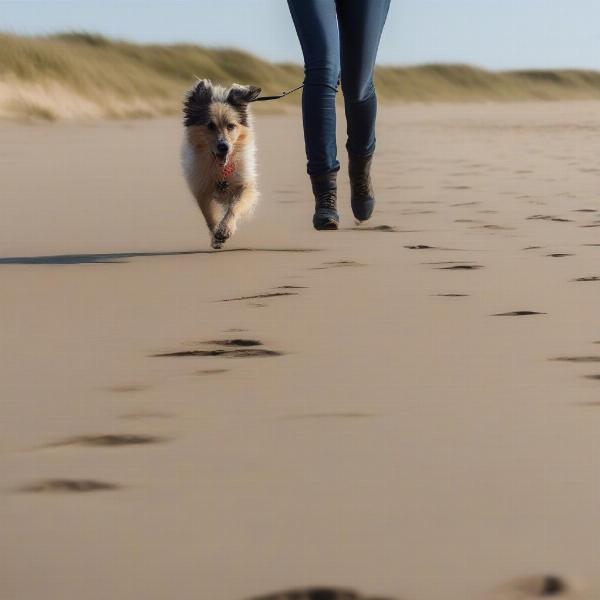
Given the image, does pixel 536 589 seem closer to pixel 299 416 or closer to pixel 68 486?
pixel 68 486

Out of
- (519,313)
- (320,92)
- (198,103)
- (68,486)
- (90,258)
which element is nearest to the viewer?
(68,486)

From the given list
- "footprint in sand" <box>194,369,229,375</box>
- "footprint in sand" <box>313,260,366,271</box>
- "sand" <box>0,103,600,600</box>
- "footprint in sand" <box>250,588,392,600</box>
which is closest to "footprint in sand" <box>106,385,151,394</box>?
"sand" <box>0,103,600,600</box>

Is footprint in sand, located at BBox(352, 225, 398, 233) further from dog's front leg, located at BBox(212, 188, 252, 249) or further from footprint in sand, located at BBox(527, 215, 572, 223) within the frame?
footprint in sand, located at BBox(527, 215, 572, 223)

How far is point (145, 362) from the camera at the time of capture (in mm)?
3062

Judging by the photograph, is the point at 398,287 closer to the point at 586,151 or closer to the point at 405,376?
the point at 405,376

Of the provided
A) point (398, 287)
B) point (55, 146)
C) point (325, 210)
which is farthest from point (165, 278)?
point (55, 146)

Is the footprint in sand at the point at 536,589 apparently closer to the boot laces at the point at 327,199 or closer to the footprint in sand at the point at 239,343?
the footprint in sand at the point at 239,343

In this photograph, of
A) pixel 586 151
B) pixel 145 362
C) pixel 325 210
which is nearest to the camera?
pixel 145 362

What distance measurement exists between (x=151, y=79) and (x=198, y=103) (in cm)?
7598

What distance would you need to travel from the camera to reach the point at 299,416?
2.50m

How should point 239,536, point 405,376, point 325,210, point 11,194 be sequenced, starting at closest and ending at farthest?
point 239,536
point 405,376
point 325,210
point 11,194

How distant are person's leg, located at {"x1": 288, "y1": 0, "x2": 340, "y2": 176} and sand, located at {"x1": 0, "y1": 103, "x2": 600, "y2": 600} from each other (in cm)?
40

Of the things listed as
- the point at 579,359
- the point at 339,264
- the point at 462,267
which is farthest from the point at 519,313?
the point at 339,264

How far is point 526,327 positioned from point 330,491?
1.58 m
